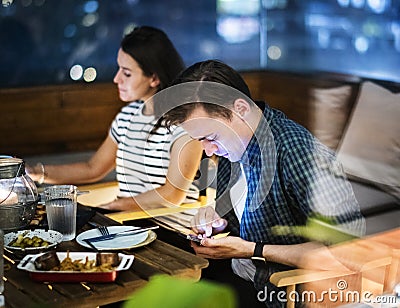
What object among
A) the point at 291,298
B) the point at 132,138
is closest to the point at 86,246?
the point at 291,298

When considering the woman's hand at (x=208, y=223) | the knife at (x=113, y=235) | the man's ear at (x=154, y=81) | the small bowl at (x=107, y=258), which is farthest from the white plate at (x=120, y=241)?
the man's ear at (x=154, y=81)

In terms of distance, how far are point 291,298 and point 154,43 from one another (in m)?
1.22

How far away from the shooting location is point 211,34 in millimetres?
4480

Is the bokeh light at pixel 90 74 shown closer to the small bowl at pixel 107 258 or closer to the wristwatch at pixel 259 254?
the wristwatch at pixel 259 254

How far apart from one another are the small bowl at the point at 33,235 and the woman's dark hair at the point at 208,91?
1.57ft

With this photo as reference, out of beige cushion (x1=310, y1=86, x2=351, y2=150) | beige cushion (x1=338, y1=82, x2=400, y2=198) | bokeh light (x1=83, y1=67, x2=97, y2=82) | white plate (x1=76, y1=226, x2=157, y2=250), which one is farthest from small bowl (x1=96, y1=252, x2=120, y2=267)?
bokeh light (x1=83, y1=67, x2=97, y2=82)

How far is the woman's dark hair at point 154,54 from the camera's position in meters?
2.71

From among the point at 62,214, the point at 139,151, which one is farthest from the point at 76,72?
the point at 62,214

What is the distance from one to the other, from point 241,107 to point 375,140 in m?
1.61

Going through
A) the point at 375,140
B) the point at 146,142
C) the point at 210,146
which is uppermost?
the point at 210,146

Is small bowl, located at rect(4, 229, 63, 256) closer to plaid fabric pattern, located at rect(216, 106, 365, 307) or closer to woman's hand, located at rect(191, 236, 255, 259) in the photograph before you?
woman's hand, located at rect(191, 236, 255, 259)

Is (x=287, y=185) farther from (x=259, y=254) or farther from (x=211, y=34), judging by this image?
(x=211, y=34)

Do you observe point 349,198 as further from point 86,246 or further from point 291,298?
point 86,246

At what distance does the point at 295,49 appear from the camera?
4.45 metres
